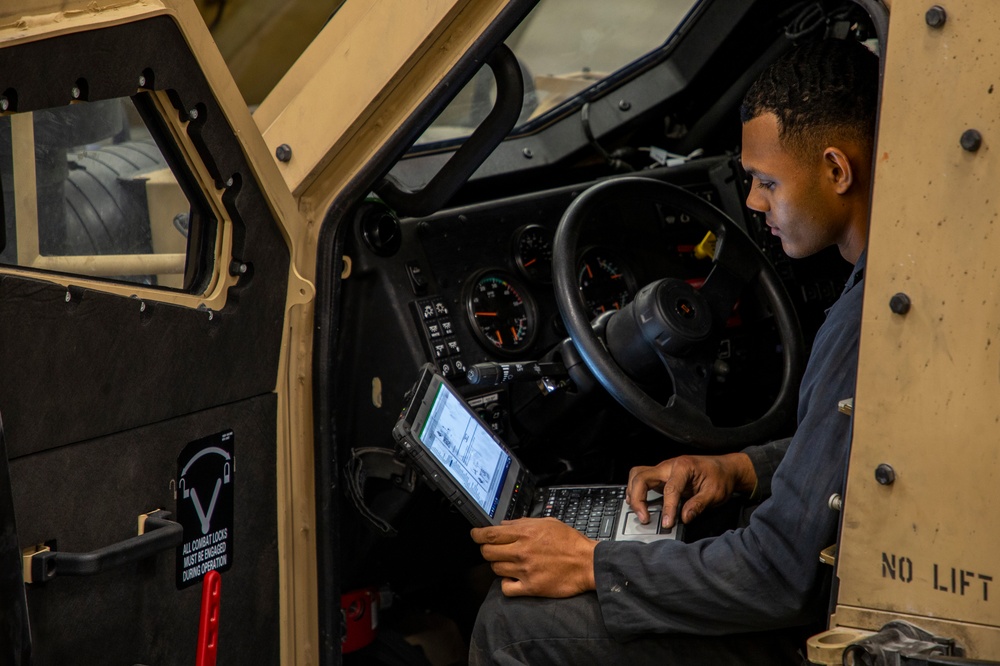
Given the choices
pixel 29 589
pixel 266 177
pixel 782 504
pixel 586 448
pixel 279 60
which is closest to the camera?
pixel 29 589

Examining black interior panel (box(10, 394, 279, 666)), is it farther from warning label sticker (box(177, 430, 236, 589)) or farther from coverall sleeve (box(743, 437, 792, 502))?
coverall sleeve (box(743, 437, 792, 502))

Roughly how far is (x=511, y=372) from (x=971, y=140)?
1101 millimetres

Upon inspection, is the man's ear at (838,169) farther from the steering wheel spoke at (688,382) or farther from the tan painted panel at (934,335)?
the steering wheel spoke at (688,382)

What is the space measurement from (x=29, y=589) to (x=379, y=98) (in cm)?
87

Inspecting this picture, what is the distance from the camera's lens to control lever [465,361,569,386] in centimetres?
208

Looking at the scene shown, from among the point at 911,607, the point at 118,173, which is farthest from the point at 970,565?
the point at 118,173

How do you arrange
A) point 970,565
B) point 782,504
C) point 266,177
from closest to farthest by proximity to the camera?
point 970,565 → point 782,504 → point 266,177

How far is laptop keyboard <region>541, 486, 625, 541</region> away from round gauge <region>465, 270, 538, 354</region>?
0.35 meters

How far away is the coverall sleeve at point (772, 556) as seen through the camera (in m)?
1.50

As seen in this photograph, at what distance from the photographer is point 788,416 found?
7.25 feet

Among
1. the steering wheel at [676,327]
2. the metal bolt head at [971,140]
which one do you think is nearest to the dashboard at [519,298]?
the steering wheel at [676,327]

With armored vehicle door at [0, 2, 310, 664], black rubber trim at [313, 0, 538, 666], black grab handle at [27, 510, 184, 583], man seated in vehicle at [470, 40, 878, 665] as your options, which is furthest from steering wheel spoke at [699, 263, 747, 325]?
black grab handle at [27, 510, 184, 583]

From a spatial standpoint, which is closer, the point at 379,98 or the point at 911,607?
the point at 911,607

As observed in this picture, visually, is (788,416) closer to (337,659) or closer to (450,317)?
(450,317)
